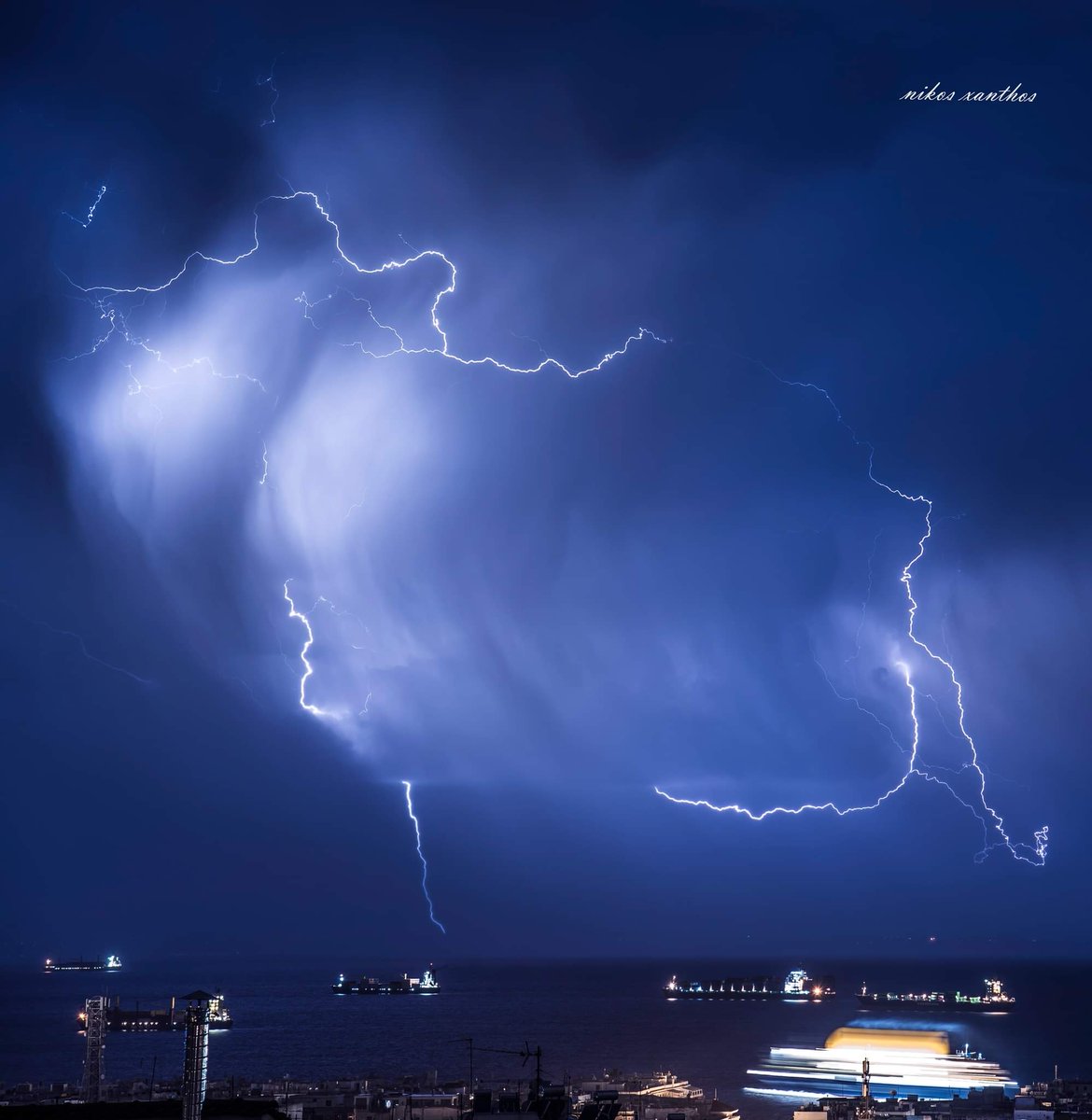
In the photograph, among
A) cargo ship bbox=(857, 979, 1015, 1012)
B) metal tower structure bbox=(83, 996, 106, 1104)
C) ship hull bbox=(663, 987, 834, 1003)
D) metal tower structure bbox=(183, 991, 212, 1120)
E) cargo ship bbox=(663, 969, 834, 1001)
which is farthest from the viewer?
cargo ship bbox=(663, 969, 834, 1001)

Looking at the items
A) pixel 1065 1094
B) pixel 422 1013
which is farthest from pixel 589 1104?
pixel 422 1013

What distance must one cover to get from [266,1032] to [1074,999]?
9727cm

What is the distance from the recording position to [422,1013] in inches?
5192

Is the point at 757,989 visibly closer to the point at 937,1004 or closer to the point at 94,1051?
the point at 937,1004

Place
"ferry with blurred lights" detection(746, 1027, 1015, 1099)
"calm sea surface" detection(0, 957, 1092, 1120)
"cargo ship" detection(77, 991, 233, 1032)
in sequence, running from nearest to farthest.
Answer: "ferry with blurred lights" detection(746, 1027, 1015, 1099)
"calm sea surface" detection(0, 957, 1092, 1120)
"cargo ship" detection(77, 991, 233, 1032)

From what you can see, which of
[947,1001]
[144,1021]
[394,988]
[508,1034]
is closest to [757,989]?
[947,1001]

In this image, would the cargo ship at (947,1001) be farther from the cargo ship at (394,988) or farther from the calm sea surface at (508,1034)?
the cargo ship at (394,988)

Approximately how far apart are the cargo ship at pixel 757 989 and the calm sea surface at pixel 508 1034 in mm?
4667

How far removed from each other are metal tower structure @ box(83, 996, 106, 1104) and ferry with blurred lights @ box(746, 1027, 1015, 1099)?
3395cm

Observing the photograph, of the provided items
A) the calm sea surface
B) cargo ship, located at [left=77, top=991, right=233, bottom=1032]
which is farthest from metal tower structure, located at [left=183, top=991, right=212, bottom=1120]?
cargo ship, located at [left=77, top=991, right=233, bottom=1032]

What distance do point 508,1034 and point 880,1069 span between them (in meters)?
34.2

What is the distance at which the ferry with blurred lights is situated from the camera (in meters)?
68.4

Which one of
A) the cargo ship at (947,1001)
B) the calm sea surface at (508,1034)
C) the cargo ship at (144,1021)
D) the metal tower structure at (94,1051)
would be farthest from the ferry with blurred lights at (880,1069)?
the cargo ship at (144,1021)

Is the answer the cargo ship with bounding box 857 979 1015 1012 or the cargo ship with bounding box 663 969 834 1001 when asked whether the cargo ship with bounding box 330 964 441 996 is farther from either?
the cargo ship with bounding box 857 979 1015 1012
